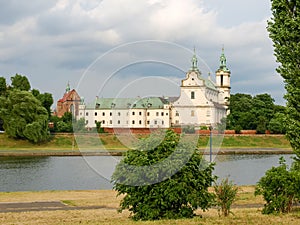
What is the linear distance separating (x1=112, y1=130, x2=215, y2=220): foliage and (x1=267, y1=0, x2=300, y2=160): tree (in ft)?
19.7

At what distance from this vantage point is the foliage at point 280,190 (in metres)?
14.1

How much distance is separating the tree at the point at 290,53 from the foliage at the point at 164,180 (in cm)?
601

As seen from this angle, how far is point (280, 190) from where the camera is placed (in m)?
14.3

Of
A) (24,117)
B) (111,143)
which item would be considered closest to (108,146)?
(111,143)

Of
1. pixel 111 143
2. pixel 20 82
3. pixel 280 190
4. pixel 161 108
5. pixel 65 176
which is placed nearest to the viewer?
pixel 280 190

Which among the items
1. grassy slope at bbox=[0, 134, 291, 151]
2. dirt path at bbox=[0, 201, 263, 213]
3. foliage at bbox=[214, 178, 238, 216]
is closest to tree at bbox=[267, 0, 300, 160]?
dirt path at bbox=[0, 201, 263, 213]

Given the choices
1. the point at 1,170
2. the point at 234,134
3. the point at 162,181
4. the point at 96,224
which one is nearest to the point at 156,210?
the point at 162,181

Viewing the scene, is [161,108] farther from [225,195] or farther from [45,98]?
[45,98]

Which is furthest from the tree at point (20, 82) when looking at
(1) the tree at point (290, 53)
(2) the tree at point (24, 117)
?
(1) the tree at point (290, 53)

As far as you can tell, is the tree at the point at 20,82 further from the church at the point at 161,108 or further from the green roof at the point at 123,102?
the green roof at the point at 123,102

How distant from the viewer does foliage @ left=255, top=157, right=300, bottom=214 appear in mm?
14125

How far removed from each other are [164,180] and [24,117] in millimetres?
63698

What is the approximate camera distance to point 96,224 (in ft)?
43.2

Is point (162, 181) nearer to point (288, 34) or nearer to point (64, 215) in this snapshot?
point (64, 215)
